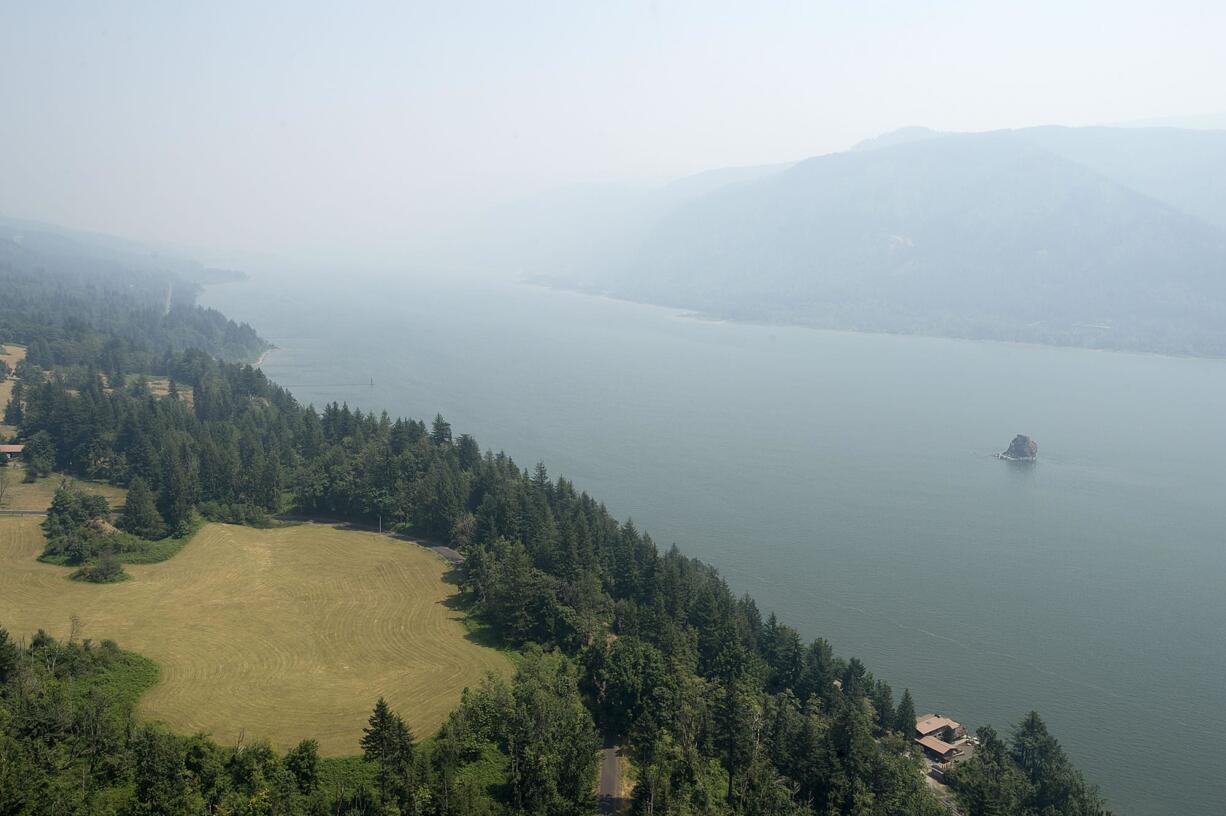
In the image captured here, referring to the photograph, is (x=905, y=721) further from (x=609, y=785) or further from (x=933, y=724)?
(x=609, y=785)

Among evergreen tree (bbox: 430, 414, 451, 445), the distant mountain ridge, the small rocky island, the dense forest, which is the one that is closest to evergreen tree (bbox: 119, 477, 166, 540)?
the dense forest

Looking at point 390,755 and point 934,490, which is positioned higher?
point 934,490

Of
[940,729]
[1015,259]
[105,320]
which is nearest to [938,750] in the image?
[940,729]

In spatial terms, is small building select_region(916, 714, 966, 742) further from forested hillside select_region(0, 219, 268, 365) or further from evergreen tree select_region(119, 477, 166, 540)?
forested hillside select_region(0, 219, 268, 365)

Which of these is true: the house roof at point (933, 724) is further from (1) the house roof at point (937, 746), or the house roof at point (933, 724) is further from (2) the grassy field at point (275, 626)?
(2) the grassy field at point (275, 626)

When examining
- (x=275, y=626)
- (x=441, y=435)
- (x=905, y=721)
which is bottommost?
(x=275, y=626)

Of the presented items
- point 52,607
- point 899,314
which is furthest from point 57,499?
point 899,314
